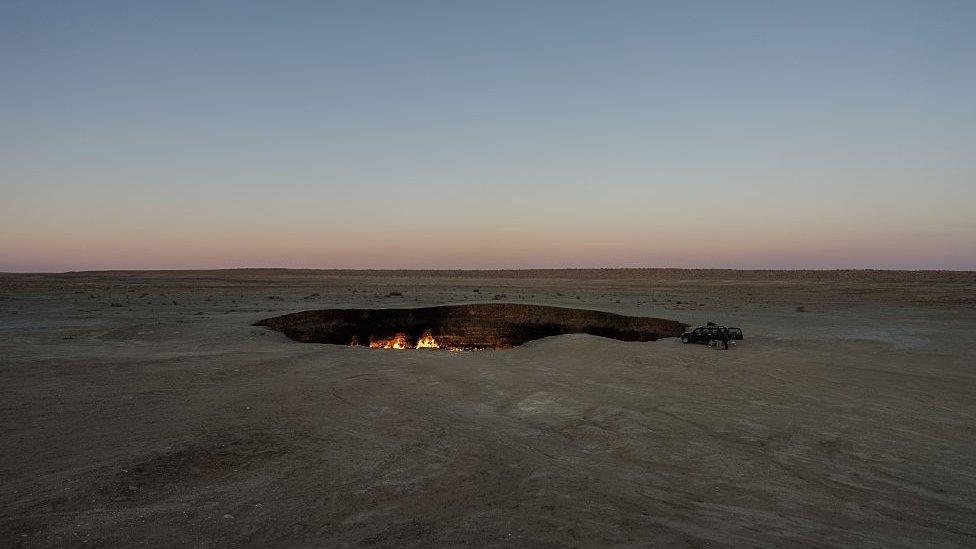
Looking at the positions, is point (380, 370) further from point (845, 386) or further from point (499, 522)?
point (845, 386)

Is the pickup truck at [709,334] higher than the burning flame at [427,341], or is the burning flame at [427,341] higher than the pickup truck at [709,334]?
the pickup truck at [709,334]

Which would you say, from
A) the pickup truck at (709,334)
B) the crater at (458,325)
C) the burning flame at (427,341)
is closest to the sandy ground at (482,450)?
the pickup truck at (709,334)

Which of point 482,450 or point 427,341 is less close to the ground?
point 482,450

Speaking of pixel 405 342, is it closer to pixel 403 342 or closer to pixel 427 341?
pixel 403 342

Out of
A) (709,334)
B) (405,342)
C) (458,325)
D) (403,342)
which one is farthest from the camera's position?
(458,325)

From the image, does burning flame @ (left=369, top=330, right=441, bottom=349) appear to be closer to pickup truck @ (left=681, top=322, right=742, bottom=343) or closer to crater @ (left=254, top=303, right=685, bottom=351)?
crater @ (left=254, top=303, right=685, bottom=351)

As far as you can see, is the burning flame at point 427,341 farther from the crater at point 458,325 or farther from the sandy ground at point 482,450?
the sandy ground at point 482,450

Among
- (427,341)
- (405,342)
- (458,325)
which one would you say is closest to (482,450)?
(405,342)
